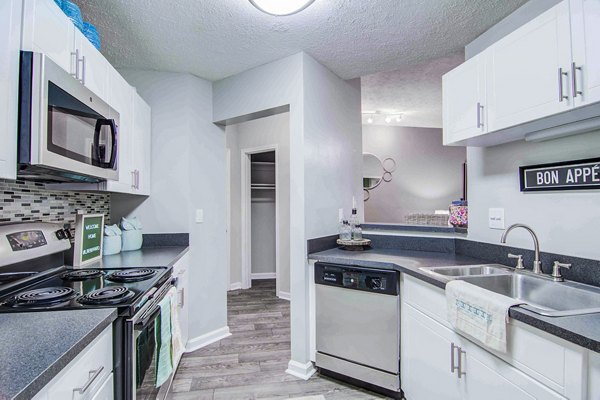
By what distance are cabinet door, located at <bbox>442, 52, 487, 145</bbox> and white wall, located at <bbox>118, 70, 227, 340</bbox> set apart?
1998 mm

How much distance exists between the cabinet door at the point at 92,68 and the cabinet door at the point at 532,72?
81.8 inches

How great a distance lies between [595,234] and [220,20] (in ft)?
7.55

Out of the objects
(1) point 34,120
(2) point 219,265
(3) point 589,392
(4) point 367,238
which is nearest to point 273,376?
(2) point 219,265

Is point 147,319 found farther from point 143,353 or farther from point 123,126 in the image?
point 123,126

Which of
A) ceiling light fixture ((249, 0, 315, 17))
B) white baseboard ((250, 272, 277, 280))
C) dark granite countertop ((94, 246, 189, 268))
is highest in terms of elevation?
ceiling light fixture ((249, 0, 315, 17))

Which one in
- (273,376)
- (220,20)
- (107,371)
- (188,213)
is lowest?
(273,376)

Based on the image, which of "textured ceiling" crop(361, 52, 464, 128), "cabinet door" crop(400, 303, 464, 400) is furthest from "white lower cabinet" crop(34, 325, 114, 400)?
"textured ceiling" crop(361, 52, 464, 128)

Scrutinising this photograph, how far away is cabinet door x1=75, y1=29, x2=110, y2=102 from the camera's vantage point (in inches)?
57.5

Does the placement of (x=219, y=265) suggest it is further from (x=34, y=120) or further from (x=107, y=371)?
(x=34, y=120)

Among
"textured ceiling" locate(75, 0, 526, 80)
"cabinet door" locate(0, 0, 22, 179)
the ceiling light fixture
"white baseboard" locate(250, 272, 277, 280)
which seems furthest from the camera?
"white baseboard" locate(250, 272, 277, 280)

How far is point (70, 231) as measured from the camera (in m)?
1.82

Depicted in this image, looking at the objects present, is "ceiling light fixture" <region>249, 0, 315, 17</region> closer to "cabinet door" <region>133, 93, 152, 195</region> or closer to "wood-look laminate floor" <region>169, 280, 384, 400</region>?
"cabinet door" <region>133, 93, 152, 195</region>

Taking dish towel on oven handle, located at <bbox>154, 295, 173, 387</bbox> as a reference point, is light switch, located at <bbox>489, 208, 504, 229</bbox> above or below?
above

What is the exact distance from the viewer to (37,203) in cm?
169
